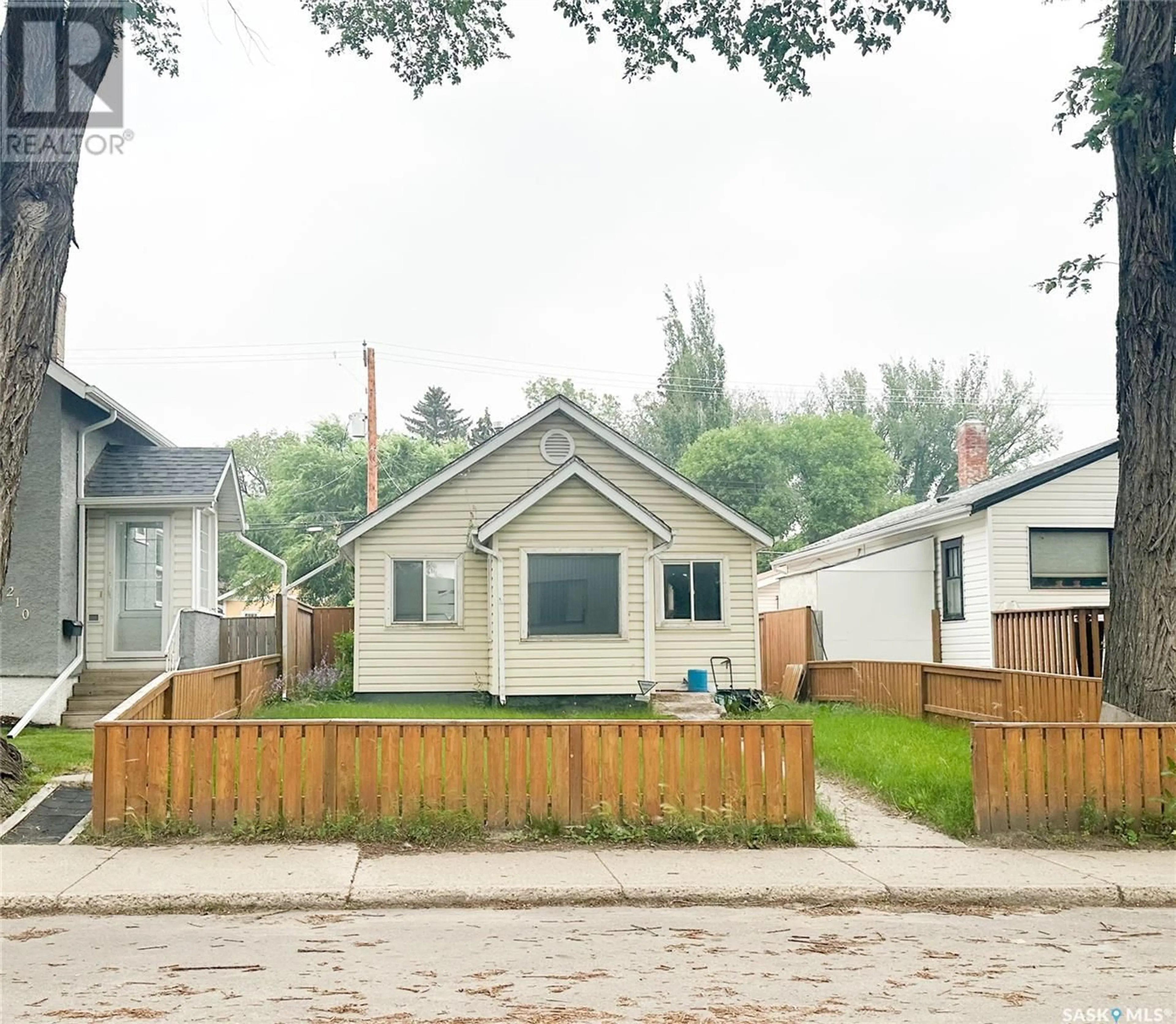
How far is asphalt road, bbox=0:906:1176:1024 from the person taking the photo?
18.4 feet

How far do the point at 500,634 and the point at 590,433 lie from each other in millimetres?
4475

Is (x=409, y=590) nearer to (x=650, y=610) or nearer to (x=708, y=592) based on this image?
(x=650, y=610)

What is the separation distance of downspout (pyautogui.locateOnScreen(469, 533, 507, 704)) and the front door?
A: 531 cm

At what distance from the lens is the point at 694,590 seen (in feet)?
72.6

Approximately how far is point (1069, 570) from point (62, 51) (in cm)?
1852

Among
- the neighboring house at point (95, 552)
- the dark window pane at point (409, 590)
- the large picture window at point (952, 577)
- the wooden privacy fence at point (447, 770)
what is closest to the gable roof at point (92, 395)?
the neighboring house at point (95, 552)

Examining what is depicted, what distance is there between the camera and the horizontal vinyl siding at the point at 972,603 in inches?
890

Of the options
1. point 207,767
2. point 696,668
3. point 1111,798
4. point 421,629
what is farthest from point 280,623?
point 1111,798

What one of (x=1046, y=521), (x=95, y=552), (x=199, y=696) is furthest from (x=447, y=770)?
(x=1046, y=521)

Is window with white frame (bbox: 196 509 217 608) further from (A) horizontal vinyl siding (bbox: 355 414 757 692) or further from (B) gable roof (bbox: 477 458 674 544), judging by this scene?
(B) gable roof (bbox: 477 458 674 544)

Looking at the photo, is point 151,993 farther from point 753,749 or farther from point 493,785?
point 753,749

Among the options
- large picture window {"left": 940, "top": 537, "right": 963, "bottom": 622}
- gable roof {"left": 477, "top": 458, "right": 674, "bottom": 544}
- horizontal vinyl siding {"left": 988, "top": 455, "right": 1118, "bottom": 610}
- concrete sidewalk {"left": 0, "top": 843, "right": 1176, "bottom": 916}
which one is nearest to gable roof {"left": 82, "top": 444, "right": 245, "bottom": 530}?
gable roof {"left": 477, "top": 458, "right": 674, "bottom": 544}

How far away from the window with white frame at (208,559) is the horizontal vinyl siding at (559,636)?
538 centimetres

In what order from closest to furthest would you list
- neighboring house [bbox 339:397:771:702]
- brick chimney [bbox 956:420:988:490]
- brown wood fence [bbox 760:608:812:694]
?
neighboring house [bbox 339:397:771:702]
brown wood fence [bbox 760:608:812:694]
brick chimney [bbox 956:420:988:490]
